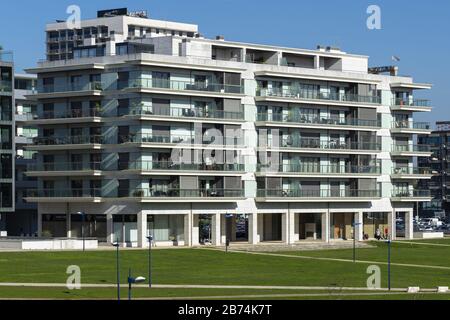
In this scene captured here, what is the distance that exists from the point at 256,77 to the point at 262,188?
47.2 feet

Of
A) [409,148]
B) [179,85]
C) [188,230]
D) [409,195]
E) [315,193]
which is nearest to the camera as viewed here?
[179,85]

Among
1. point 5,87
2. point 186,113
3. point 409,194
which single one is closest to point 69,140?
point 5,87

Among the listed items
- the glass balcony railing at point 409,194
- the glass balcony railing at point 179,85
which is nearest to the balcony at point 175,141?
the glass balcony railing at point 179,85

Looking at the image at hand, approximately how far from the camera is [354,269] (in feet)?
299

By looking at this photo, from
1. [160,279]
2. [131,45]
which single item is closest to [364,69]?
[131,45]

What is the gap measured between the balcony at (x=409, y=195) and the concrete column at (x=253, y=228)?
87.8 feet

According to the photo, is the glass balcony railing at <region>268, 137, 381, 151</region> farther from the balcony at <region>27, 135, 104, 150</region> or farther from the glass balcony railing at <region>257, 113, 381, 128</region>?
the balcony at <region>27, 135, 104, 150</region>

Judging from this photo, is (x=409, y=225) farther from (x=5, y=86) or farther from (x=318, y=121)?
(x=5, y=86)

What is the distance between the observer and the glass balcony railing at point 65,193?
11906 cm

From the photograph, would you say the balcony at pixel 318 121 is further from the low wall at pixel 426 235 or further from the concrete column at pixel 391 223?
the low wall at pixel 426 235

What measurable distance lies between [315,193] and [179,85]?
2650 cm

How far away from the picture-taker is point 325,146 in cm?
13475

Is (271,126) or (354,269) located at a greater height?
(271,126)
